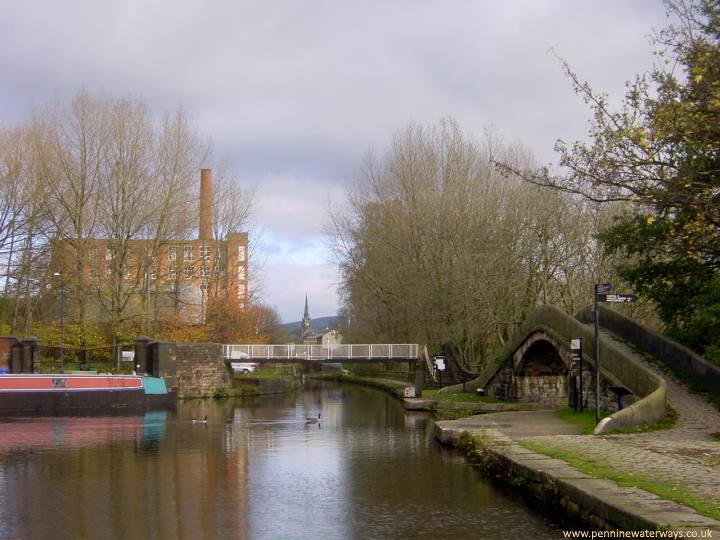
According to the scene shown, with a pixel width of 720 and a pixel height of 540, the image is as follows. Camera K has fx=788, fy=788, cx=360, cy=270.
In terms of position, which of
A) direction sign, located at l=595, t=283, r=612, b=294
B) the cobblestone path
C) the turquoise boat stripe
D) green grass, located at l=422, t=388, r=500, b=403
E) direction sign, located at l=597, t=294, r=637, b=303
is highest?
direction sign, located at l=595, t=283, r=612, b=294

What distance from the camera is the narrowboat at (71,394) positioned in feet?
85.6

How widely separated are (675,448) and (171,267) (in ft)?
101

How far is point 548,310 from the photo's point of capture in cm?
2166

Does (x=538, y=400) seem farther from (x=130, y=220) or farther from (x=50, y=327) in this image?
(x=50, y=327)

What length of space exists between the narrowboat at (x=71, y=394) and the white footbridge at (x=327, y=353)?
813 cm

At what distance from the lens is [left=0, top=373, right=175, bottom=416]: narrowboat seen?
26.1 meters

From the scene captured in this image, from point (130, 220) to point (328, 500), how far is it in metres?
27.8

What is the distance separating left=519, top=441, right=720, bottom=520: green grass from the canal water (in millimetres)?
905

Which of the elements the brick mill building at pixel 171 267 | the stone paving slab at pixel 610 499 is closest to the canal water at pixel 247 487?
the stone paving slab at pixel 610 499

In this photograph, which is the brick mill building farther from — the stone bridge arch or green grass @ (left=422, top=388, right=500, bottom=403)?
the stone bridge arch

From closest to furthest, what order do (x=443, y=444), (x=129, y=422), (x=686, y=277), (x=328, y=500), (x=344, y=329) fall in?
(x=328, y=500)
(x=443, y=444)
(x=686, y=277)
(x=129, y=422)
(x=344, y=329)

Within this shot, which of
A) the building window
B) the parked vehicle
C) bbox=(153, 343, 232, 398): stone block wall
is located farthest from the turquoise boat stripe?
the parked vehicle

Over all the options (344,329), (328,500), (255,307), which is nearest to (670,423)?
(328,500)

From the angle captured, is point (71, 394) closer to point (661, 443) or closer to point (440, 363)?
point (440, 363)
